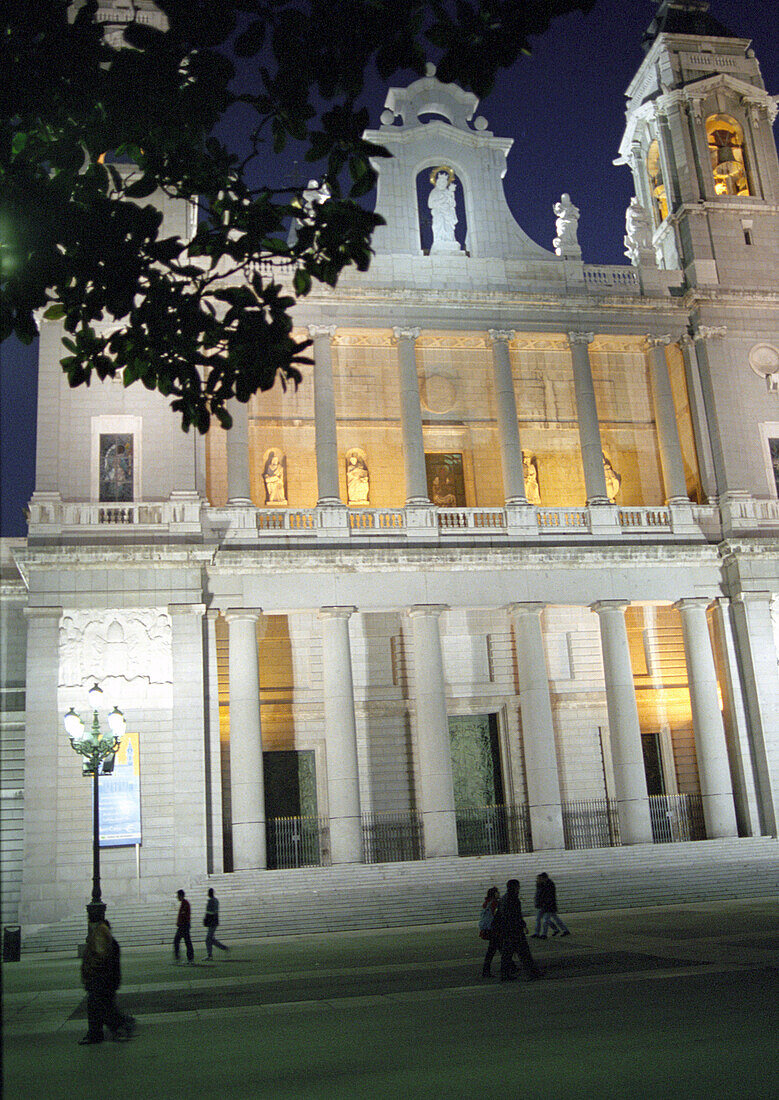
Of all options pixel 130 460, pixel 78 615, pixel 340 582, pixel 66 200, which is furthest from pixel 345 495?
pixel 66 200

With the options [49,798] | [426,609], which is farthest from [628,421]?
[49,798]

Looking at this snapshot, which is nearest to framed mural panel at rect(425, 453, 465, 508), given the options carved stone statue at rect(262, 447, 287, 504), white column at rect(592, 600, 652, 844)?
carved stone statue at rect(262, 447, 287, 504)

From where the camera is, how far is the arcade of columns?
99.1 ft

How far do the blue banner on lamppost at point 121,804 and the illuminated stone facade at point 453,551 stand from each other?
428mm

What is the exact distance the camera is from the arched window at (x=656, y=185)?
40.6 meters

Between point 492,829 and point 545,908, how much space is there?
13395mm

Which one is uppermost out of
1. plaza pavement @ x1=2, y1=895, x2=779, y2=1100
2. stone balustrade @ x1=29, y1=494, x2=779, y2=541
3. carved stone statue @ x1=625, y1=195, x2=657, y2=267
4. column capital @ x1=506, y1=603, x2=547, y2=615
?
carved stone statue @ x1=625, y1=195, x2=657, y2=267

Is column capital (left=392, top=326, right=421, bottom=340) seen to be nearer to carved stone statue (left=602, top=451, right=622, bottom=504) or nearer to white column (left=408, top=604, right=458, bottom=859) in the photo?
carved stone statue (left=602, top=451, right=622, bottom=504)

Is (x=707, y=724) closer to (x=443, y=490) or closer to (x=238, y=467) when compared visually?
(x=443, y=490)

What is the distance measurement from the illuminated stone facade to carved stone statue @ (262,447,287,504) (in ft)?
0.43

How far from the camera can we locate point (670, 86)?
3869cm

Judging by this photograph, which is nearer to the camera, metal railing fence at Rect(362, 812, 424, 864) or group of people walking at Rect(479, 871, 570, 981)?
group of people walking at Rect(479, 871, 570, 981)

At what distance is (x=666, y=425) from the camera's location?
35344mm

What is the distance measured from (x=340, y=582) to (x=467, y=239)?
13.2 meters
